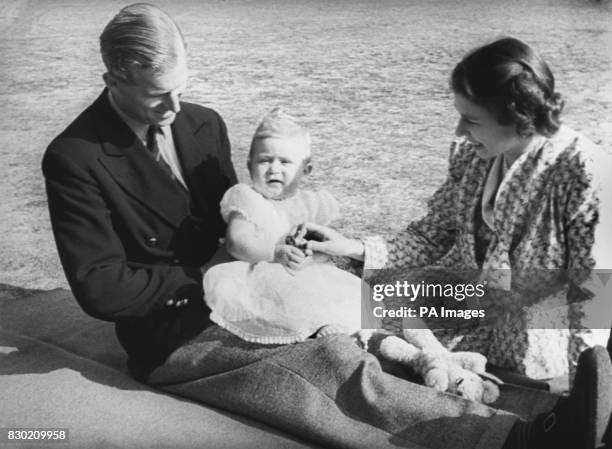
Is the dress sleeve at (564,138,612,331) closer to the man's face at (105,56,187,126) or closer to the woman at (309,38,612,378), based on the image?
the woman at (309,38,612,378)

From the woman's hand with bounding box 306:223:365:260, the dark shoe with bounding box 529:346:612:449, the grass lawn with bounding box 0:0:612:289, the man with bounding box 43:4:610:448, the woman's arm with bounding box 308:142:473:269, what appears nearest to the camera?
the dark shoe with bounding box 529:346:612:449

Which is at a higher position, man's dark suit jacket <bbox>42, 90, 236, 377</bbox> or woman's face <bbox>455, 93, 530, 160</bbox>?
woman's face <bbox>455, 93, 530, 160</bbox>

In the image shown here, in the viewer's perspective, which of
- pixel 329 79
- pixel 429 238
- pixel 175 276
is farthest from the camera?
pixel 329 79

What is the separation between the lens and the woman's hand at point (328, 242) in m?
2.65

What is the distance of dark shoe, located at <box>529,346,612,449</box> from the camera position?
78.0 inches

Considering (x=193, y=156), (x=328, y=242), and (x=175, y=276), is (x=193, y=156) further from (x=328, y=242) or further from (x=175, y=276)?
(x=328, y=242)

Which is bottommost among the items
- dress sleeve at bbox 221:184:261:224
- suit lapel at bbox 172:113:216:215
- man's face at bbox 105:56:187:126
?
dress sleeve at bbox 221:184:261:224

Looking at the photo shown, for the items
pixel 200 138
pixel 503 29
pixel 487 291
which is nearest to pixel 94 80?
pixel 503 29

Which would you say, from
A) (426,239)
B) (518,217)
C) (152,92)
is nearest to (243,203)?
(152,92)

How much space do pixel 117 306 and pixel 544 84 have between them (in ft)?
4.51

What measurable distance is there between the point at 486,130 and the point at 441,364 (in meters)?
0.69

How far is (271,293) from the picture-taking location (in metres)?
2.55

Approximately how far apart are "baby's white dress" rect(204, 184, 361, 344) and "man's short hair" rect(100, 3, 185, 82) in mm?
474

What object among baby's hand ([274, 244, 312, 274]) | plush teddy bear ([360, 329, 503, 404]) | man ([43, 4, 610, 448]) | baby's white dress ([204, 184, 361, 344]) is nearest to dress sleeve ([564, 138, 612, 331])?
plush teddy bear ([360, 329, 503, 404])
